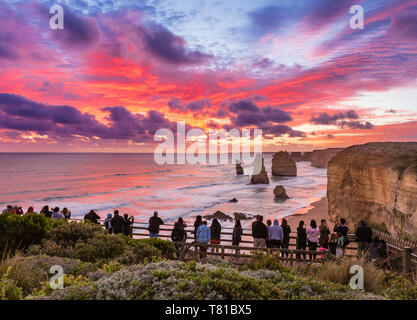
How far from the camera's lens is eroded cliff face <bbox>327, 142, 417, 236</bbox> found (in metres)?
16.7

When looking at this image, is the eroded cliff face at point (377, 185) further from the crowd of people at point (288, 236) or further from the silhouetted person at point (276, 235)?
the silhouetted person at point (276, 235)

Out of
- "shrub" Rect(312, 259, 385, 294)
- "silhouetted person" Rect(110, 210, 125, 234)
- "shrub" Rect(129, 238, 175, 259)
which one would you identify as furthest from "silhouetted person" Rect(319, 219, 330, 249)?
"silhouetted person" Rect(110, 210, 125, 234)

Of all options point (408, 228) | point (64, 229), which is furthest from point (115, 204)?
point (408, 228)

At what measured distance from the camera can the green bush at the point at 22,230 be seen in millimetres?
10070

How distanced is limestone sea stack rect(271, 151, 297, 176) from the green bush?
94.2m

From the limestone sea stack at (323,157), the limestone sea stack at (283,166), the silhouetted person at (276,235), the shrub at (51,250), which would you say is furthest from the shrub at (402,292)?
the limestone sea stack at (323,157)

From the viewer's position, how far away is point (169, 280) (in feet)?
14.9

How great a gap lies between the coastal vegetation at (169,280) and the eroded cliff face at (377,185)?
11.6 metres

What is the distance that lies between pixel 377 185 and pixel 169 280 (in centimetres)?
2129

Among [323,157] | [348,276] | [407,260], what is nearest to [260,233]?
[407,260]

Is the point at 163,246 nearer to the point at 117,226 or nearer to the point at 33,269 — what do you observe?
the point at 117,226

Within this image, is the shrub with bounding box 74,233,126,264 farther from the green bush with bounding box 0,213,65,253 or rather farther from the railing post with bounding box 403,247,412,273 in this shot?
the railing post with bounding box 403,247,412,273

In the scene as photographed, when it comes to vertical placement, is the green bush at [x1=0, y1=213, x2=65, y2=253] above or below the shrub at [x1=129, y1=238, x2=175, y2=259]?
above
